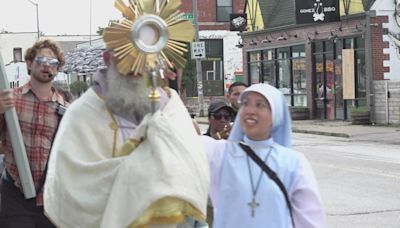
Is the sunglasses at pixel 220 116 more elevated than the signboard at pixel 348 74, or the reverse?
the signboard at pixel 348 74

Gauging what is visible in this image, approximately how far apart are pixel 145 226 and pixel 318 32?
27.5 metres

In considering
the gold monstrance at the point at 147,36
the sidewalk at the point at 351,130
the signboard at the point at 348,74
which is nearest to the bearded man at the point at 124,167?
the gold monstrance at the point at 147,36

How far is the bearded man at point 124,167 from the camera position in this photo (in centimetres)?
316

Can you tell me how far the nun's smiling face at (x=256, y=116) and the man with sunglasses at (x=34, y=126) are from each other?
59.0 inches

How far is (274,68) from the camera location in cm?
3453

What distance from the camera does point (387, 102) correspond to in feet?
84.2

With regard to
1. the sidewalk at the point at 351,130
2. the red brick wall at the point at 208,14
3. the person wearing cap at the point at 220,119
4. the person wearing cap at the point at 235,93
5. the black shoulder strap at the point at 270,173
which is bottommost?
the sidewalk at the point at 351,130

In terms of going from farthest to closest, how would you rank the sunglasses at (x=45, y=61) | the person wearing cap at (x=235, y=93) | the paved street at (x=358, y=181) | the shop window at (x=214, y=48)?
the shop window at (x=214, y=48) → the paved street at (x=358, y=181) → the person wearing cap at (x=235, y=93) → the sunglasses at (x=45, y=61)

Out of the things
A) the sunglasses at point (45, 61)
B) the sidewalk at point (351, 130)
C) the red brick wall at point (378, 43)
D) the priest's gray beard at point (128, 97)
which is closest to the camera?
the priest's gray beard at point (128, 97)

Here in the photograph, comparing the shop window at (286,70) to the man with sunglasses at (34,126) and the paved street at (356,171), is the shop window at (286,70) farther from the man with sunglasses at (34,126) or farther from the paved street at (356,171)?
the man with sunglasses at (34,126)

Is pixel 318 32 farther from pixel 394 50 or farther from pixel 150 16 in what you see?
pixel 150 16

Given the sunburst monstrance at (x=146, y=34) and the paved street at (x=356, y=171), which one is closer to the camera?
the sunburst monstrance at (x=146, y=34)

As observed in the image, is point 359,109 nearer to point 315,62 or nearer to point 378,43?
point 378,43

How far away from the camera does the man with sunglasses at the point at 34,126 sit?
4.65 m
